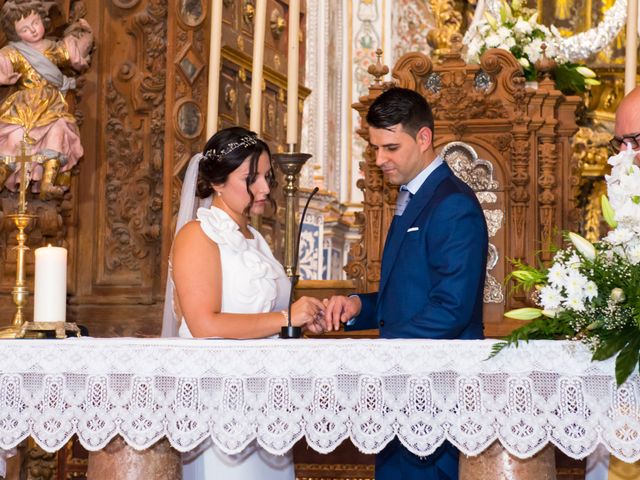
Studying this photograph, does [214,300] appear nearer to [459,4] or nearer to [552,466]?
[552,466]

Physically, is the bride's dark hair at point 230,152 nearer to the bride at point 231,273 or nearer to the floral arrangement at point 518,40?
the bride at point 231,273

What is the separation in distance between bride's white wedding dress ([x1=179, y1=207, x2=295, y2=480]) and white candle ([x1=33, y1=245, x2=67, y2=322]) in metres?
0.47

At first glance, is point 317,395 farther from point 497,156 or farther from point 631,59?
point 497,156

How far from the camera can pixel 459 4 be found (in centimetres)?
1088

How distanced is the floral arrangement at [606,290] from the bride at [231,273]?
0.92 meters

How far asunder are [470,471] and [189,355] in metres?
0.84

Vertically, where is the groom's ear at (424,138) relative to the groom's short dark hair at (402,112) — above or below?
below

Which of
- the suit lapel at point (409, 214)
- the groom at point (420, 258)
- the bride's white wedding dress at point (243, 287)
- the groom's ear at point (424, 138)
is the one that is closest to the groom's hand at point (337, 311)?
the groom at point (420, 258)

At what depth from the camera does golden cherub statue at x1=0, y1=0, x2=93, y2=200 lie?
641cm

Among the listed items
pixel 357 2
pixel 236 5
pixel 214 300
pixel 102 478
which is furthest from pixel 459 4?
pixel 102 478

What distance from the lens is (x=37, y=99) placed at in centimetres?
649

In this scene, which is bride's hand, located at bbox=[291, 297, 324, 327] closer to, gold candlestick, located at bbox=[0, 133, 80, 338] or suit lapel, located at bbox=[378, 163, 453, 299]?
suit lapel, located at bbox=[378, 163, 453, 299]

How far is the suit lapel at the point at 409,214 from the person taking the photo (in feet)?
13.3

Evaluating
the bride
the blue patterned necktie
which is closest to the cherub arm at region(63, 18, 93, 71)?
the bride
